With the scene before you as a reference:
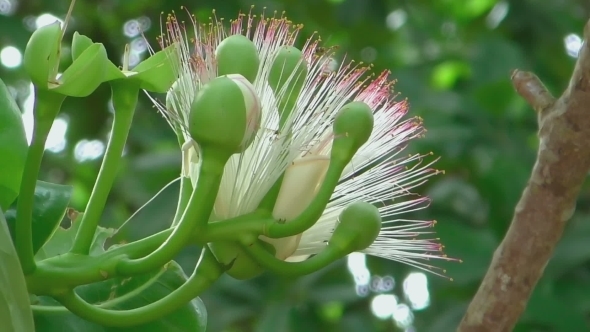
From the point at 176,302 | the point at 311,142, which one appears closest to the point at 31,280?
the point at 176,302

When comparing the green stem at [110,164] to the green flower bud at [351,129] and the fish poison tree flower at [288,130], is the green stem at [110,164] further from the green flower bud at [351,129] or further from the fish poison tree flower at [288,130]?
the green flower bud at [351,129]

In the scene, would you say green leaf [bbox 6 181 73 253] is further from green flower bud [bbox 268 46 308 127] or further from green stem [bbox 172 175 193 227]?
green flower bud [bbox 268 46 308 127]

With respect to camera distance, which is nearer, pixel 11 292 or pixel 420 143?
pixel 11 292

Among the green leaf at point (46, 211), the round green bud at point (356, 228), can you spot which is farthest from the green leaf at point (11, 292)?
the round green bud at point (356, 228)

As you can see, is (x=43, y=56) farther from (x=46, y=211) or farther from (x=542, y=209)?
(x=542, y=209)

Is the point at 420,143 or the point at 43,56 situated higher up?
the point at 420,143

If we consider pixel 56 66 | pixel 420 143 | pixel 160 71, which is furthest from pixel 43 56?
pixel 420 143
